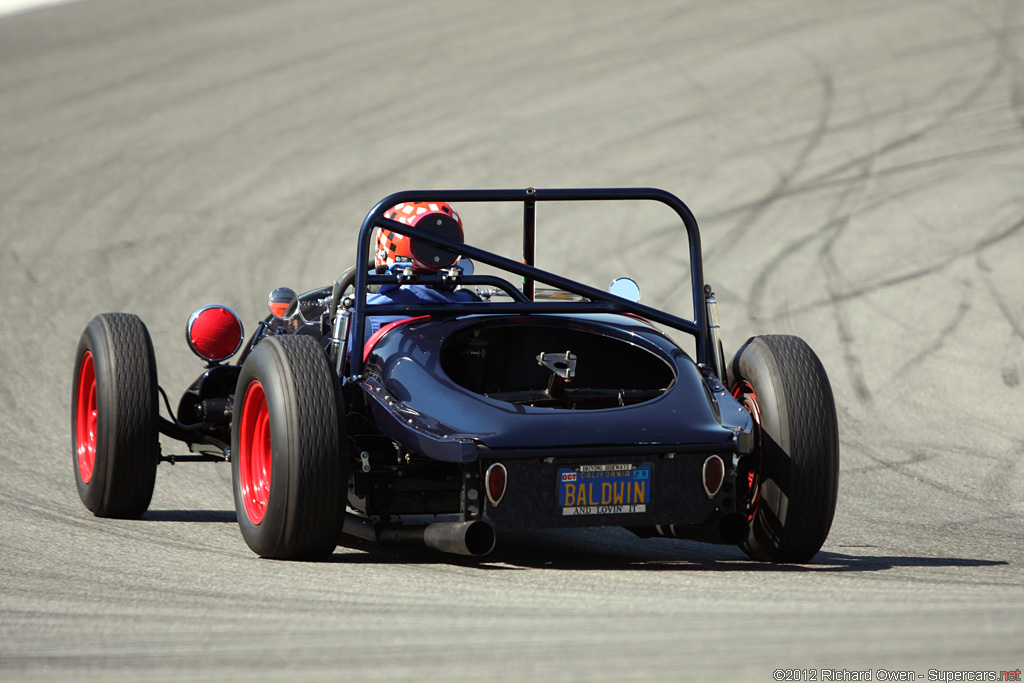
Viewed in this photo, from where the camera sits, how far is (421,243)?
6480 mm

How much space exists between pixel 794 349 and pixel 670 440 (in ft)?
2.57

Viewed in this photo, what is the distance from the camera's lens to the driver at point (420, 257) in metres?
6.30

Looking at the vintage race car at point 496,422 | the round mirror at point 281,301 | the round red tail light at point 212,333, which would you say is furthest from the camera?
the round mirror at point 281,301

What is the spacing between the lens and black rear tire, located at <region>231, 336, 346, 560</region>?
5.20 meters

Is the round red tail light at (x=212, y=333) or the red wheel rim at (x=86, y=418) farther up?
the round red tail light at (x=212, y=333)

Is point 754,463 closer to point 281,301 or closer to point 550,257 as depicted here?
point 281,301

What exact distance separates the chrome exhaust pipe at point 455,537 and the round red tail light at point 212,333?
2268 millimetres

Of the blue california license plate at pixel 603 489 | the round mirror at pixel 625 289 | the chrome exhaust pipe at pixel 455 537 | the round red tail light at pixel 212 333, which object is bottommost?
the chrome exhaust pipe at pixel 455 537

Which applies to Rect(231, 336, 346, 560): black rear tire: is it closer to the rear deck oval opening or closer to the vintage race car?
the vintage race car

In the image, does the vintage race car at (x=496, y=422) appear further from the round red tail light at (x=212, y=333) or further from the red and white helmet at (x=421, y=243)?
the round red tail light at (x=212, y=333)

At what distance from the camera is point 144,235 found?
47.5ft

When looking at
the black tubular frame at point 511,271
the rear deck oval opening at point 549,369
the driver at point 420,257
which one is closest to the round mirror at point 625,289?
the black tubular frame at point 511,271

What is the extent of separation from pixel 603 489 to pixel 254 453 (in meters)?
1.59

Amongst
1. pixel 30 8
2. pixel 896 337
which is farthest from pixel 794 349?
pixel 30 8
